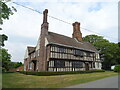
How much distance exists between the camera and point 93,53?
35.1 metres

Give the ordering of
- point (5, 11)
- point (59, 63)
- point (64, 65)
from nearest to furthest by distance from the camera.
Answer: point (5, 11) → point (59, 63) → point (64, 65)

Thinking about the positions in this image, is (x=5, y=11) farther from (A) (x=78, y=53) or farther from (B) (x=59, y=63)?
(A) (x=78, y=53)

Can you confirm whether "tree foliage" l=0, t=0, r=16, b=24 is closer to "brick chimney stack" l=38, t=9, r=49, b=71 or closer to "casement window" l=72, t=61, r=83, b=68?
"brick chimney stack" l=38, t=9, r=49, b=71

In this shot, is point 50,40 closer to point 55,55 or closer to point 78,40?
point 55,55

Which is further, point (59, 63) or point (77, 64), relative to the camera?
point (77, 64)

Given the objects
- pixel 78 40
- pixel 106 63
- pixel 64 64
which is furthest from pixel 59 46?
pixel 106 63

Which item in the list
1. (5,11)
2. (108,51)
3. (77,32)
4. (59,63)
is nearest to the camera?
(5,11)

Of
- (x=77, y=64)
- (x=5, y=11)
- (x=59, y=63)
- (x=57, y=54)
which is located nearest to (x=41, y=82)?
(x=5, y=11)

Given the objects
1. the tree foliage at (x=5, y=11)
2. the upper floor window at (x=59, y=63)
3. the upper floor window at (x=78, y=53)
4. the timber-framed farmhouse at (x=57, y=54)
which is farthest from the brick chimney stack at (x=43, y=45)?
the tree foliage at (x=5, y=11)

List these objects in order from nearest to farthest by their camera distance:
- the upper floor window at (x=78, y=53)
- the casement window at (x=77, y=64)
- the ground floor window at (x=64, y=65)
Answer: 1. the ground floor window at (x=64, y=65)
2. the casement window at (x=77, y=64)
3. the upper floor window at (x=78, y=53)

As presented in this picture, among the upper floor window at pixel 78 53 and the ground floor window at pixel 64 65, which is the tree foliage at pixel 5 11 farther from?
the upper floor window at pixel 78 53

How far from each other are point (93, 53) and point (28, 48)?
59.7 feet

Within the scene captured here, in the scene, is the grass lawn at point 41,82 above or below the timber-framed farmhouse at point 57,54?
below

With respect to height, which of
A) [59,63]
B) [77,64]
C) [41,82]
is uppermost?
[59,63]
